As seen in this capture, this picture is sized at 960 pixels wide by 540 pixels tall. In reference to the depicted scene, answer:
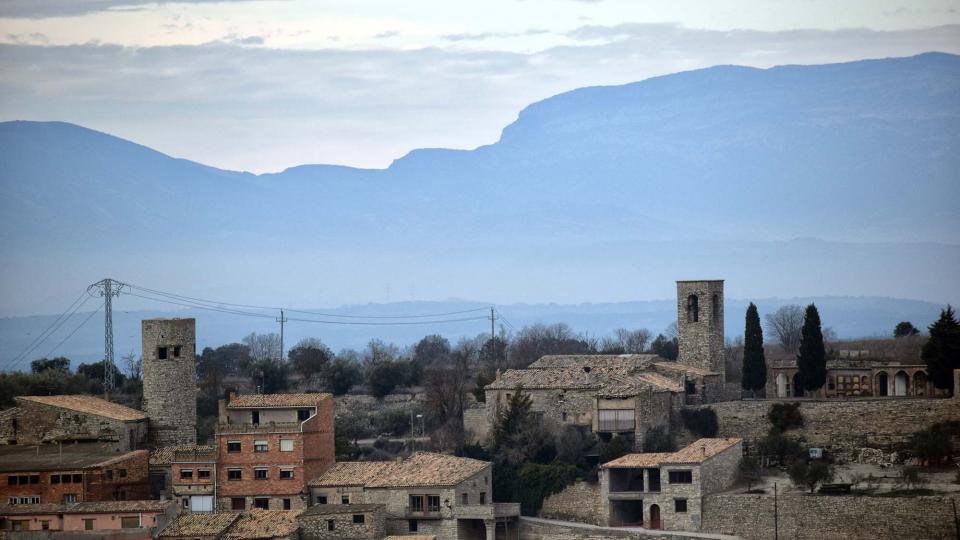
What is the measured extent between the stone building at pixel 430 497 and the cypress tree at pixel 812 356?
1307cm

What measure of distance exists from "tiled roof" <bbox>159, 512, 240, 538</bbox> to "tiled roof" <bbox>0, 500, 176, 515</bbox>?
69 centimetres

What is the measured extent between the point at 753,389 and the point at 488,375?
472 inches

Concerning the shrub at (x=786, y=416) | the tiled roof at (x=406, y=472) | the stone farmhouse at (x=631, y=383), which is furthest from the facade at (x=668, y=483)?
the tiled roof at (x=406, y=472)

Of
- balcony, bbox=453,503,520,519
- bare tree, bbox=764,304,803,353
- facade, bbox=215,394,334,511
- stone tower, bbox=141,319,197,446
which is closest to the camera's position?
balcony, bbox=453,503,520,519

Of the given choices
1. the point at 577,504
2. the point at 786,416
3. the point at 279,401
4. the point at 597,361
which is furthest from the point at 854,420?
the point at 279,401

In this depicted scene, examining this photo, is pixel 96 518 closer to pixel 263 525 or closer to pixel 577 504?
pixel 263 525

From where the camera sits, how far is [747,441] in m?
59.6

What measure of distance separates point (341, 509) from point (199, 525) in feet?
14.0

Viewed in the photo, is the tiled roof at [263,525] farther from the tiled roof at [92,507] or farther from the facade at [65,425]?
the facade at [65,425]

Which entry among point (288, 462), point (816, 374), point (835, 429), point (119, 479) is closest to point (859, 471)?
point (835, 429)

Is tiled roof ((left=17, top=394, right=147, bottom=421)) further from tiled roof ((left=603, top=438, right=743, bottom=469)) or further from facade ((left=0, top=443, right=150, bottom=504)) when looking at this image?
tiled roof ((left=603, top=438, right=743, bottom=469))

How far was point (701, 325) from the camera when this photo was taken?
217 feet

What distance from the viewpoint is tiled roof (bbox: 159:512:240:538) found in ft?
176

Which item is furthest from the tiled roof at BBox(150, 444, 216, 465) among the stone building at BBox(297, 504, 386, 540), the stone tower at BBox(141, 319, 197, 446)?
the stone building at BBox(297, 504, 386, 540)
